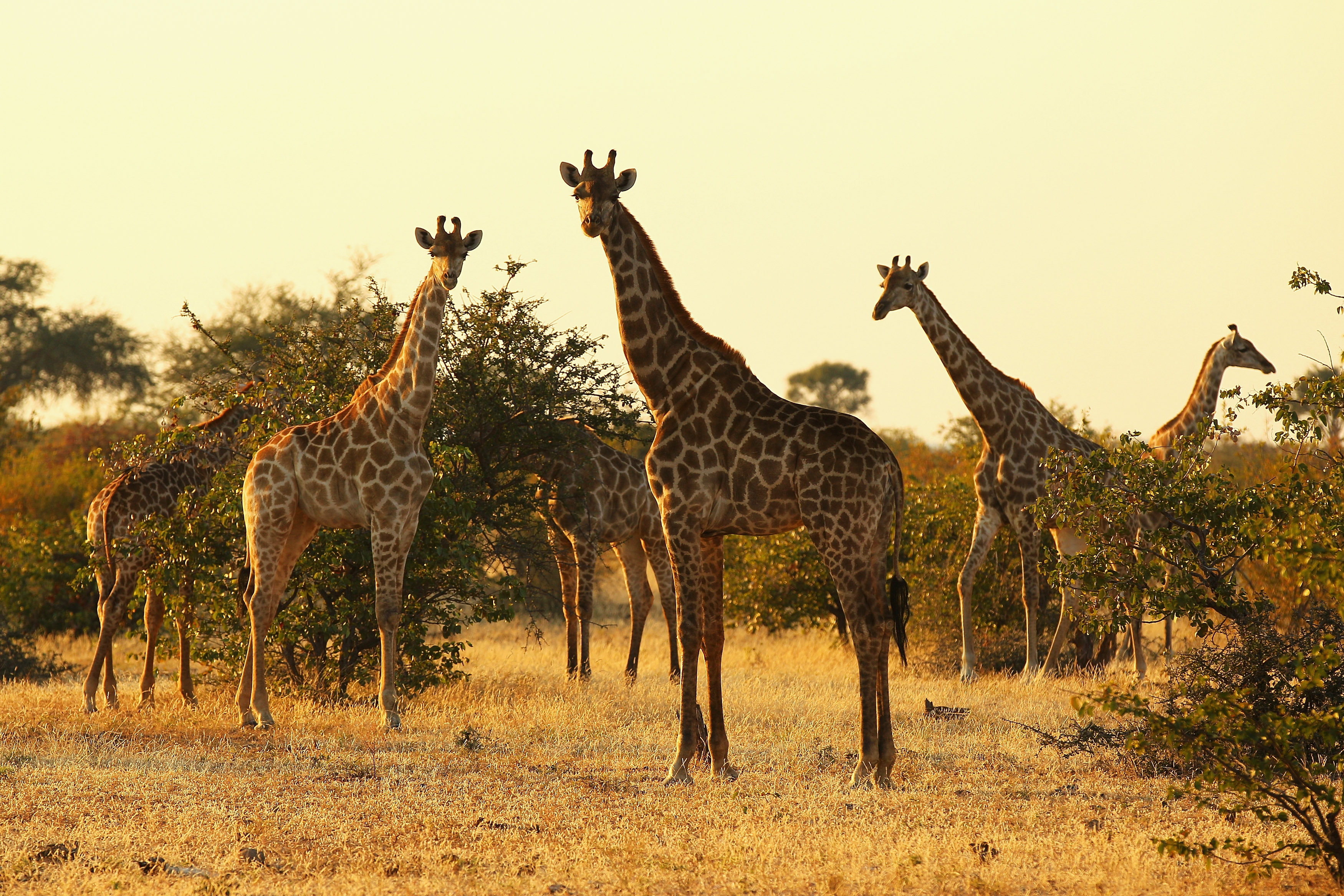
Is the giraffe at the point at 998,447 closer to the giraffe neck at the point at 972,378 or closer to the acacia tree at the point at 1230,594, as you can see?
the giraffe neck at the point at 972,378

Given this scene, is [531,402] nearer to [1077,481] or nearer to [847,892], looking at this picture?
[1077,481]

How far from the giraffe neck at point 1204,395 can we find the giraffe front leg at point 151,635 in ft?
32.3

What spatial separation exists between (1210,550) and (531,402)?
19.6 ft

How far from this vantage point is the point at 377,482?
29.8 feet

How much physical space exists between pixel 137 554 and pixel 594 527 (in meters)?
4.12

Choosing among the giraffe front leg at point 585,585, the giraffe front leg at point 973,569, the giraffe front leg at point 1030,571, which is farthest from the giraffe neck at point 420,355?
the giraffe front leg at point 1030,571

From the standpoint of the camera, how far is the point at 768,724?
9.15m

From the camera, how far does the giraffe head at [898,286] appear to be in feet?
36.5

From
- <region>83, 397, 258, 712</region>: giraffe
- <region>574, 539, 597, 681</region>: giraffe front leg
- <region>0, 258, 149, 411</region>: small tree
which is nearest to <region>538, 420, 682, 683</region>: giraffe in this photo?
<region>574, 539, 597, 681</region>: giraffe front leg

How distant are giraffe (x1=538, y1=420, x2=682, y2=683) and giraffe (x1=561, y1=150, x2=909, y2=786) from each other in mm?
4006

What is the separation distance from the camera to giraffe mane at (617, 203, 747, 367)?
24.8ft

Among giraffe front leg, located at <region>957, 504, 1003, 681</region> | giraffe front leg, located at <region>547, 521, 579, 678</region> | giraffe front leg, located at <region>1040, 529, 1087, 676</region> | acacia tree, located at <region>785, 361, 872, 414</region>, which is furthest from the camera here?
acacia tree, located at <region>785, 361, 872, 414</region>

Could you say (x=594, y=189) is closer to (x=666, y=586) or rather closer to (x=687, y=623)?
(x=687, y=623)

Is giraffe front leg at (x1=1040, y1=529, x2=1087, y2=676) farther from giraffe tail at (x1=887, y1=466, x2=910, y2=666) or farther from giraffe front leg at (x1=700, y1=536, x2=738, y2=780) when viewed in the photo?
giraffe front leg at (x1=700, y1=536, x2=738, y2=780)
